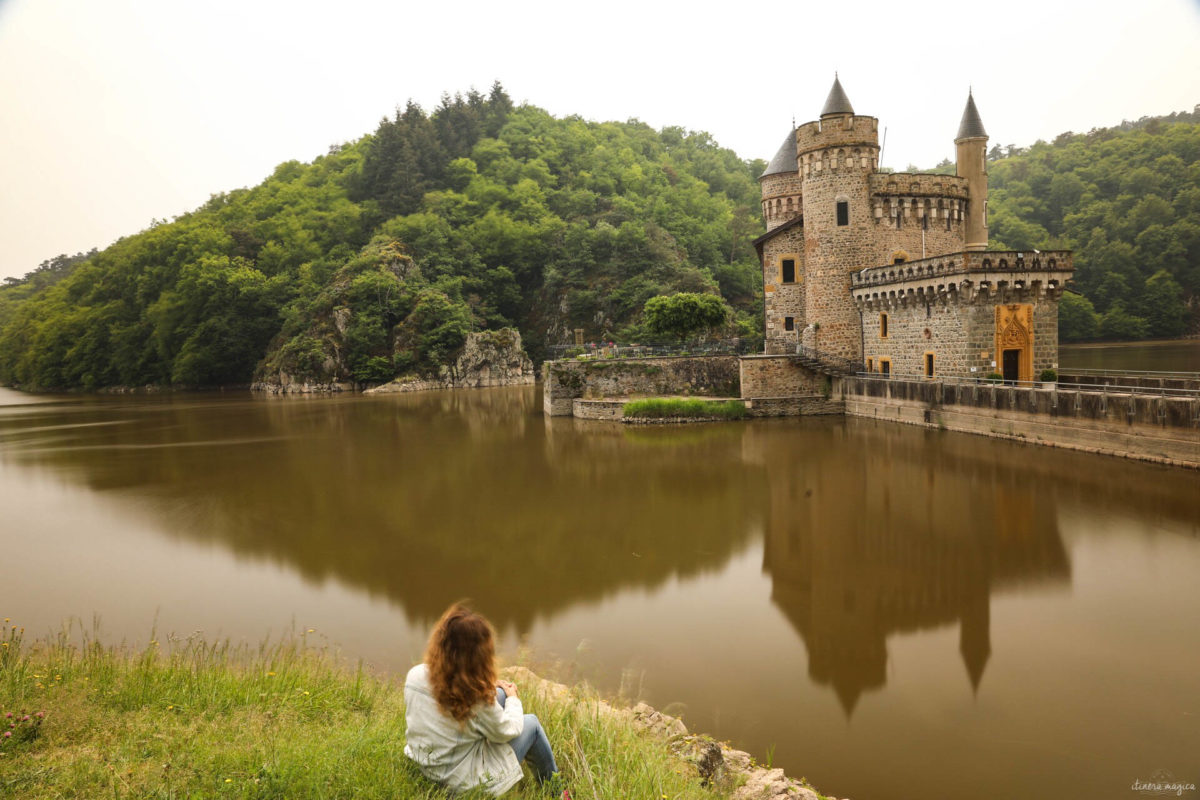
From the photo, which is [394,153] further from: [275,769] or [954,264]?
[275,769]

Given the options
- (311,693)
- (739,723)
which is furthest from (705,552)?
(311,693)

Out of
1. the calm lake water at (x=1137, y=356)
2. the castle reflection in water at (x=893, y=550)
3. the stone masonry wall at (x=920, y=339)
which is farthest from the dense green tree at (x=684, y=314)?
the calm lake water at (x=1137, y=356)

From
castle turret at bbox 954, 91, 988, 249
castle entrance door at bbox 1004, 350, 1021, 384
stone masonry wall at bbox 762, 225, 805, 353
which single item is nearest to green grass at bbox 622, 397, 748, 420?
stone masonry wall at bbox 762, 225, 805, 353

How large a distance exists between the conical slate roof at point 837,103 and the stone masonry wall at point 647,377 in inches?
420

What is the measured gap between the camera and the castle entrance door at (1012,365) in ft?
82.0

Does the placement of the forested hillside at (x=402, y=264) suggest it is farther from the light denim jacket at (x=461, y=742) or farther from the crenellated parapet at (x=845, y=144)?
the light denim jacket at (x=461, y=742)

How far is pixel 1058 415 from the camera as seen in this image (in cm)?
1994

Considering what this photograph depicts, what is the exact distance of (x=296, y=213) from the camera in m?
73.2

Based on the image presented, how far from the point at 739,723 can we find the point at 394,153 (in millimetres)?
74304

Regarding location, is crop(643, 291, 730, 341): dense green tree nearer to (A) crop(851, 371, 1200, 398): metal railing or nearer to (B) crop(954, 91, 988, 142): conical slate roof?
(A) crop(851, 371, 1200, 398): metal railing

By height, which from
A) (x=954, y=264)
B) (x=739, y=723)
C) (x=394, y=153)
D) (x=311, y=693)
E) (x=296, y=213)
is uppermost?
(x=394, y=153)

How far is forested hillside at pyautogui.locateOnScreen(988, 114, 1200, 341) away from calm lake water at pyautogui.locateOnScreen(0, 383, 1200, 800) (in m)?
49.7

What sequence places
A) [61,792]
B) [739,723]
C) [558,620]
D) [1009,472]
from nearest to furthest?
[61,792], [739,723], [558,620], [1009,472]

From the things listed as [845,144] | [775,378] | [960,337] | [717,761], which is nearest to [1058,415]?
[960,337]
